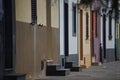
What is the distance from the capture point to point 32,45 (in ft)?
57.6

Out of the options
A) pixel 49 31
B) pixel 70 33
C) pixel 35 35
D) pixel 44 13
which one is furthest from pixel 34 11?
pixel 70 33

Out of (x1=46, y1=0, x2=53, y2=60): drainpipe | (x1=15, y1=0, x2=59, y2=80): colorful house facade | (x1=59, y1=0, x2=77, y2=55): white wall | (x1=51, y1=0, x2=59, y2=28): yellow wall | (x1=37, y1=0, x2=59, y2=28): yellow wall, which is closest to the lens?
(x1=15, y1=0, x2=59, y2=80): colorful house facade

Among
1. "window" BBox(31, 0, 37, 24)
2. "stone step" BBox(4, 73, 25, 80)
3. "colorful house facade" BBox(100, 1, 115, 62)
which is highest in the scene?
"window" BBox(31, 0, 37, 24)

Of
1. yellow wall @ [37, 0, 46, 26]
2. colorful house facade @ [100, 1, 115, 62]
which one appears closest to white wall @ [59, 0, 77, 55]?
yellow wall @ [37, 0, 46, 26]

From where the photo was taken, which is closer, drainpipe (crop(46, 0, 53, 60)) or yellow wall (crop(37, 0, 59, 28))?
yellow wall (crop(37, 0, 59, 28))

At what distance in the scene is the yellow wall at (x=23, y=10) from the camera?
15448 millimetres

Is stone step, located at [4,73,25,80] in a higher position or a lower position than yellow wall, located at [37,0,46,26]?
lower

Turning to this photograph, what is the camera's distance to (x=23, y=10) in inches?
633

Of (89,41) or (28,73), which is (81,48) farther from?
(28,73)

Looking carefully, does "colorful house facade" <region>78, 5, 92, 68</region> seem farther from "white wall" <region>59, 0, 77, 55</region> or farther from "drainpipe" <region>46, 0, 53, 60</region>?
"drainpipe" <region>46, 0, 53, 60</region>

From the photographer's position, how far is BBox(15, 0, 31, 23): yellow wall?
15.4m

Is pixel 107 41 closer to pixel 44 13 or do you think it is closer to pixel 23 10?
pixel 44 13

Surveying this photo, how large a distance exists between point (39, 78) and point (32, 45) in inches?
53.6

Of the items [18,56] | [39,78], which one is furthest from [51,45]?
[18,56]
